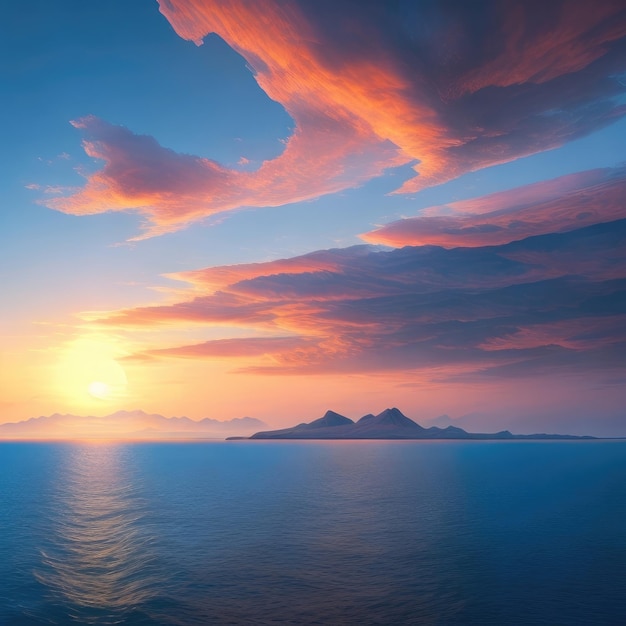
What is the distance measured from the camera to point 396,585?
45.5 m

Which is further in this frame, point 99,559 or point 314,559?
point 99,559

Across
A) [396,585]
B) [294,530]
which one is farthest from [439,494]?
[396,585]

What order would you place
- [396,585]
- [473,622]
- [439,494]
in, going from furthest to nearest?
[439,494]
[396,585]
[473,622]

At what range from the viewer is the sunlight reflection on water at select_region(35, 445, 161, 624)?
4259 centimetres

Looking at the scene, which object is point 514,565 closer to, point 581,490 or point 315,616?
point 315,616

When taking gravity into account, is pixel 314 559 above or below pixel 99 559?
above

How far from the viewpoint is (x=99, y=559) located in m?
56.5

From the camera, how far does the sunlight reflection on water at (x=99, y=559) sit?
42.6 m

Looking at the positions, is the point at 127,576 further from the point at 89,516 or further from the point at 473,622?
the point at 89,516

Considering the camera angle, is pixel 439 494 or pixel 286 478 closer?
pixel 439 494

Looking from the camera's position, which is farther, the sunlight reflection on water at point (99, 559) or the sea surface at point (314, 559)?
the sunlight reflection on water at point (99, 559)

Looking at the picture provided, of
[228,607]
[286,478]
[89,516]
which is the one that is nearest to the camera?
[228,607]

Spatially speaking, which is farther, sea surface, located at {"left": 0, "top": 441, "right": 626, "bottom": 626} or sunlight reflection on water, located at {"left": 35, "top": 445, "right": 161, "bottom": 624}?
sunlight reflection on water, located at {"left": 35, "top": 445, "right": 161, "bottom": 624}

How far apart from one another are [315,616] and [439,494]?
75124 mm
